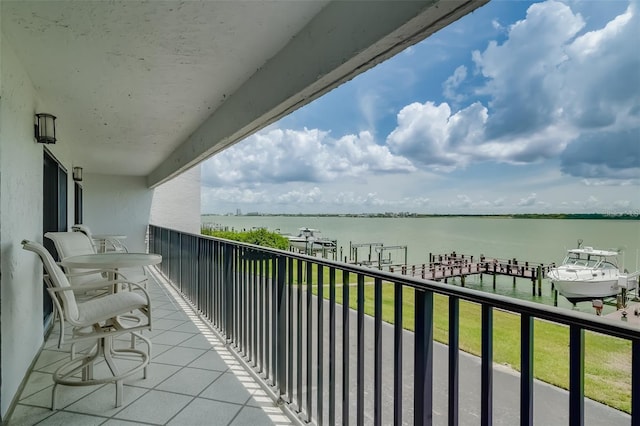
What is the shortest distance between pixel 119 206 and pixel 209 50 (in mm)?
8348

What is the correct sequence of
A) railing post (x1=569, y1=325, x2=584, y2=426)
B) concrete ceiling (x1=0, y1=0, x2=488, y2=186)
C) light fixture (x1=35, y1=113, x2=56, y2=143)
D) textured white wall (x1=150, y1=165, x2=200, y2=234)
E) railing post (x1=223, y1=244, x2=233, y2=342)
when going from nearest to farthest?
railing post (x1=569, y1=325, x2=584, y2=426) < concrete ceiling (x1=0, y1=0, x2=488, y2=186) < light fixture (x1=35, y1=113, x2=56, y2=143) < railing post (x1=223, y1=244, x2=233, y2=342) < textured white wall (x1=150, y1=165, x2=200, y2=234)

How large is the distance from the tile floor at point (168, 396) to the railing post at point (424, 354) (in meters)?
1.09

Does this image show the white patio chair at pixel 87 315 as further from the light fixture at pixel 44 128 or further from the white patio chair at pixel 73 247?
the light fixture at pixel 44 128

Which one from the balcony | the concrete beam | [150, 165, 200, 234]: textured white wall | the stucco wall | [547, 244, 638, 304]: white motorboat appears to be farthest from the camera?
[547, 244, 638, 304]: white motorboat

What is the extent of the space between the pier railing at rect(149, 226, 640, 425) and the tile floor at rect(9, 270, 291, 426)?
0.56 ft

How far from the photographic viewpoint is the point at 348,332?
1696mm

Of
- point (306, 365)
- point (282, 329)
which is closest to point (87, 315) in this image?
point (282, 329)

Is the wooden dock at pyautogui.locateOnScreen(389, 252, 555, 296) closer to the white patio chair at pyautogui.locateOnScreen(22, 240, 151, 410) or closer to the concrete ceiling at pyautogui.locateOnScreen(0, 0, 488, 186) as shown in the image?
the concrete ceiling at pyautogui.locateOnScreen(0, 0, 488, 186)

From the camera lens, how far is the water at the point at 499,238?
13148mm

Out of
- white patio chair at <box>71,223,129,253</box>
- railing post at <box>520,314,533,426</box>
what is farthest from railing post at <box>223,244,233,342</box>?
railing post at <box>520,314,533,426</box>

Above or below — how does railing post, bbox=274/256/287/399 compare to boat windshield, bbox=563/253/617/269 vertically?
above

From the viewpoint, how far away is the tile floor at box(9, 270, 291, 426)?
6.68ft

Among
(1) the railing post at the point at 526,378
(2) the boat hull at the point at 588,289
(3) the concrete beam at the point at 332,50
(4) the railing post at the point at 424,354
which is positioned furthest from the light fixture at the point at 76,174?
(2) the boat hull at the point at 588,289

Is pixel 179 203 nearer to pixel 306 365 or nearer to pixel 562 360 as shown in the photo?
pixel 306 365
